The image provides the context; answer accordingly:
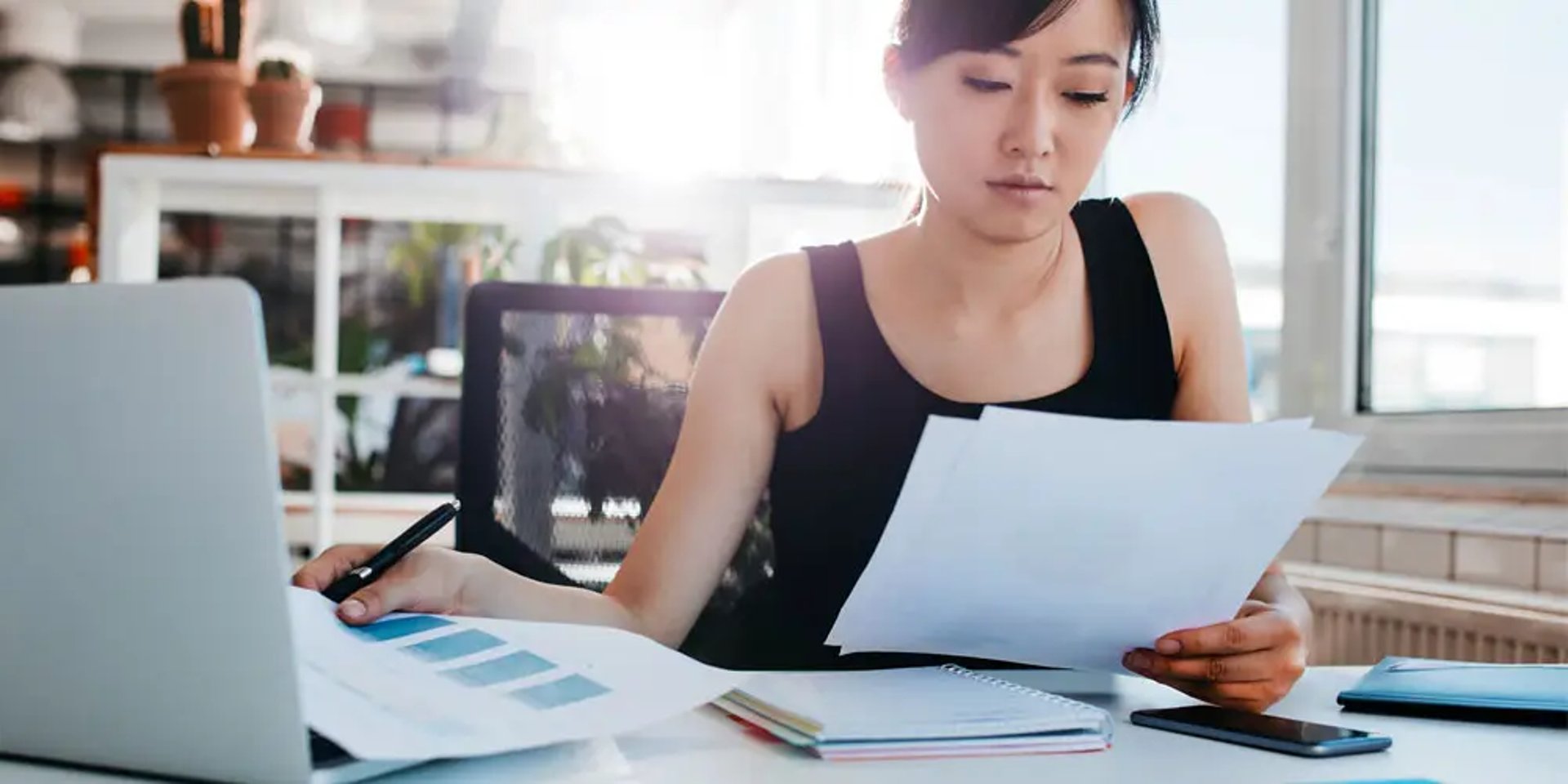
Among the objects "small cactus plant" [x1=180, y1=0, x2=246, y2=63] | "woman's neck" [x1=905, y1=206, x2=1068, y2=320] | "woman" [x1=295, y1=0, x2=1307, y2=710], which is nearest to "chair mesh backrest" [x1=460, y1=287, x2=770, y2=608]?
"woman" [x1=295, y1=0, x2=1307, y2=710]

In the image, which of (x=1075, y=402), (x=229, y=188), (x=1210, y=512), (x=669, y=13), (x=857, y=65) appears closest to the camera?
(x=1210, y=512)

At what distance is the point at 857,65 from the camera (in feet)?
10.4

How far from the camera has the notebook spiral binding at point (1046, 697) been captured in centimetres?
70

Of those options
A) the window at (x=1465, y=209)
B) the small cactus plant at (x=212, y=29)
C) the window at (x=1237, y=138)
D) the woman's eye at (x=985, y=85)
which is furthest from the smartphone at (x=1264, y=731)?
the small cactus plant at (x=212, y=29)

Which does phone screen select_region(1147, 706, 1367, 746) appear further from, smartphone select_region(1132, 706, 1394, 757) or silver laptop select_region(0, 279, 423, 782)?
silver laptop select_region(0, 279, 423, 782)

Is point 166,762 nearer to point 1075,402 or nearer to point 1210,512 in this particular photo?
point 1210,512

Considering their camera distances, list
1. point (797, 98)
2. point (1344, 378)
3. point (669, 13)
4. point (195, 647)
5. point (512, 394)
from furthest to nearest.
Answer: point (669, 13), point (797, 98), point (1344, 378), point (512, 394), point (195, 647)

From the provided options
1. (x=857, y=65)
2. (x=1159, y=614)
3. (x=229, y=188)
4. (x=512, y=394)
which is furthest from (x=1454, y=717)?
(x=857, y=65)

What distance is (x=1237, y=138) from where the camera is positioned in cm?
231

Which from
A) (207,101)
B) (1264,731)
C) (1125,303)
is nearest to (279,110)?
(207,101)

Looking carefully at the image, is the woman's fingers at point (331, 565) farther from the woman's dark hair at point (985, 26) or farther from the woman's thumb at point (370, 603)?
the woman's dark hair at point (985, 26)

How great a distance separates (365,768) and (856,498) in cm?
71

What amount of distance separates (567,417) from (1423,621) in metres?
0.89

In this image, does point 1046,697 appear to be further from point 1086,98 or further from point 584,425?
point 584,425
